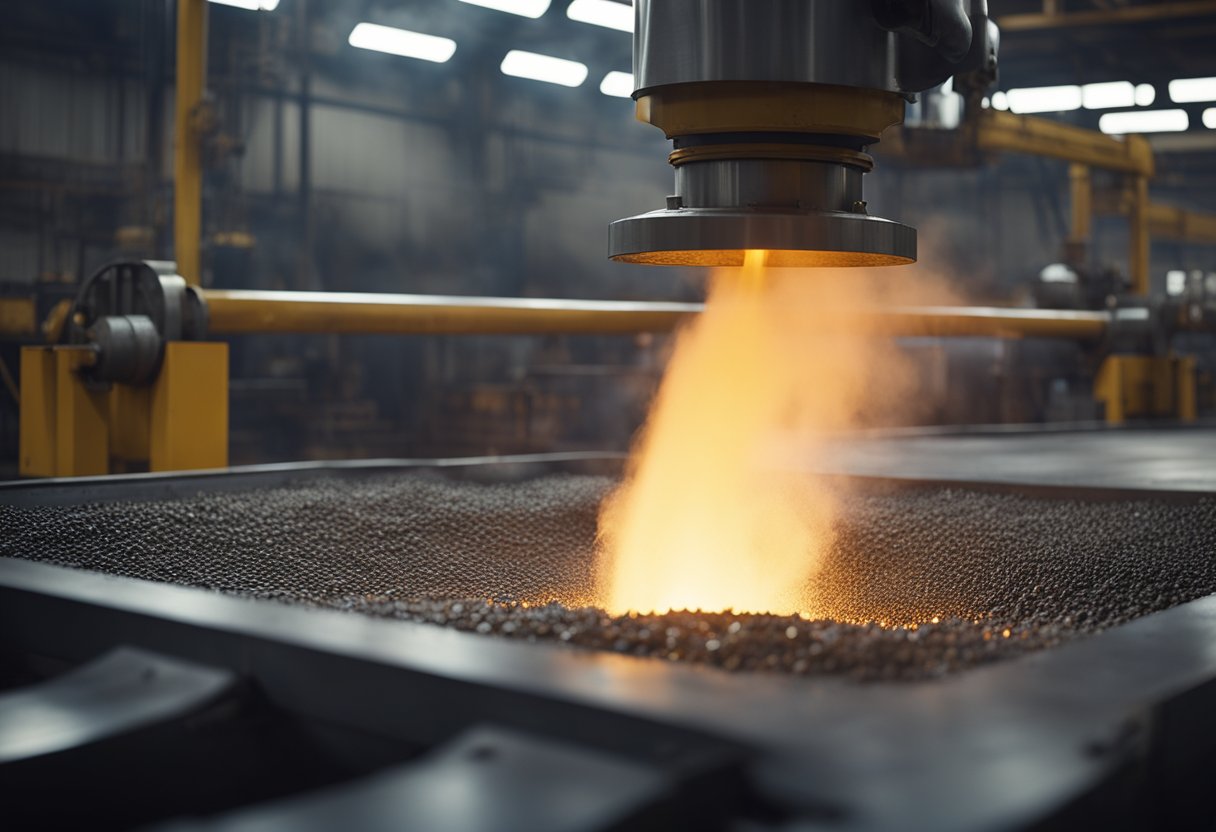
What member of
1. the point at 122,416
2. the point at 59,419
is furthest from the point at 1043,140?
the point at 59,419

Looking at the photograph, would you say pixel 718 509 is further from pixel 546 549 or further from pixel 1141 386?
pixel 1141 386

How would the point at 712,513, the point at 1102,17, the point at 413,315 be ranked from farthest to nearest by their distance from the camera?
1. the point at 1102,17
2. the point at 413,315
3. the point at 712,513

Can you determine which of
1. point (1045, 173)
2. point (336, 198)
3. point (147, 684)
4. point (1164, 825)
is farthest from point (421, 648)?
point (1045, 173)

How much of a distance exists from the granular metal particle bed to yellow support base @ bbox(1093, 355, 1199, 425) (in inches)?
126

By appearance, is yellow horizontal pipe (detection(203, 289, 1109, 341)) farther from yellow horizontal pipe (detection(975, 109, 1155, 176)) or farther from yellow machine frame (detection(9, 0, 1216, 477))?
yellow horizontal pipe (detection(975, 109, 1155, 176))

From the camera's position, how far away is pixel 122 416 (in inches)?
121

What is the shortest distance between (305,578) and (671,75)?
933mm

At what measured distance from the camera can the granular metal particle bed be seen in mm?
1717

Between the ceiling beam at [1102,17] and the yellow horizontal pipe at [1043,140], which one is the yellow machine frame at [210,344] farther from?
the ceiling beam at [1102,17]

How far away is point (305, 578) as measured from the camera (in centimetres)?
184

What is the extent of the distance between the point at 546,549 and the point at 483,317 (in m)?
1.52

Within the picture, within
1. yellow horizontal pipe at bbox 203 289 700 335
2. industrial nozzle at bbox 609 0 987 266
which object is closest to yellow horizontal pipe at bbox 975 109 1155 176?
yellow horizontal pipe at bbox 203 289 700 335

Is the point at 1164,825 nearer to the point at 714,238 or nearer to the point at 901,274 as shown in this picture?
the point at 714,238

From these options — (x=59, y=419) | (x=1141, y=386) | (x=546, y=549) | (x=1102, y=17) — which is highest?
(x=1102, y=17)
